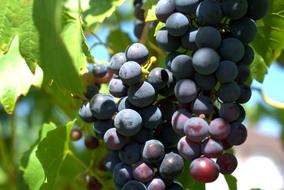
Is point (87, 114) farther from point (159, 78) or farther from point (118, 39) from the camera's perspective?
point (118, 39)

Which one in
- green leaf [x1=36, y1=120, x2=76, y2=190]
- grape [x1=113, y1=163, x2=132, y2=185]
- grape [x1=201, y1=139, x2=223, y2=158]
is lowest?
green leaf [x1=36, y1=120, x2=76, y2=190]

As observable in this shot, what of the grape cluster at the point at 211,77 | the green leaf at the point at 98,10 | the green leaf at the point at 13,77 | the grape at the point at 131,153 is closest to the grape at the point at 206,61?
the grape cluster at the point at 211,77

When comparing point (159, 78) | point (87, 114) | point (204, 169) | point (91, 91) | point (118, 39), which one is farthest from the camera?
point (118, 39)

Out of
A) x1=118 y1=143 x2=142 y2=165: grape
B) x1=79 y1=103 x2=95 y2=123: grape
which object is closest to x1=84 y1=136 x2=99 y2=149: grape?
x1=79 y1=103 x2=95 y2=123: grape

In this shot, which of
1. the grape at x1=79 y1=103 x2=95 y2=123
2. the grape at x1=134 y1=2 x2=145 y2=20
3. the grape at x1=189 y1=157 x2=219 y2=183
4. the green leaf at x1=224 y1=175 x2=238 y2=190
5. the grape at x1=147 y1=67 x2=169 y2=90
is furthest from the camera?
the grape at x1=134 y1=2 x2=145 y2=20

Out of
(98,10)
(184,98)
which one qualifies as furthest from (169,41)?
(98,10)

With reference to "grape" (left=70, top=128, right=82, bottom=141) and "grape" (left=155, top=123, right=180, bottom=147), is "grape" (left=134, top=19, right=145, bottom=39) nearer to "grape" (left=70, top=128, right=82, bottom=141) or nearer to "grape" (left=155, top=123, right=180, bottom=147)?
"grape" (left=70, top=128, right=82, bottom=141)

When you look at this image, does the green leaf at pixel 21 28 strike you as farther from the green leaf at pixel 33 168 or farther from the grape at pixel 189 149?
the grape at pixel 189 149
